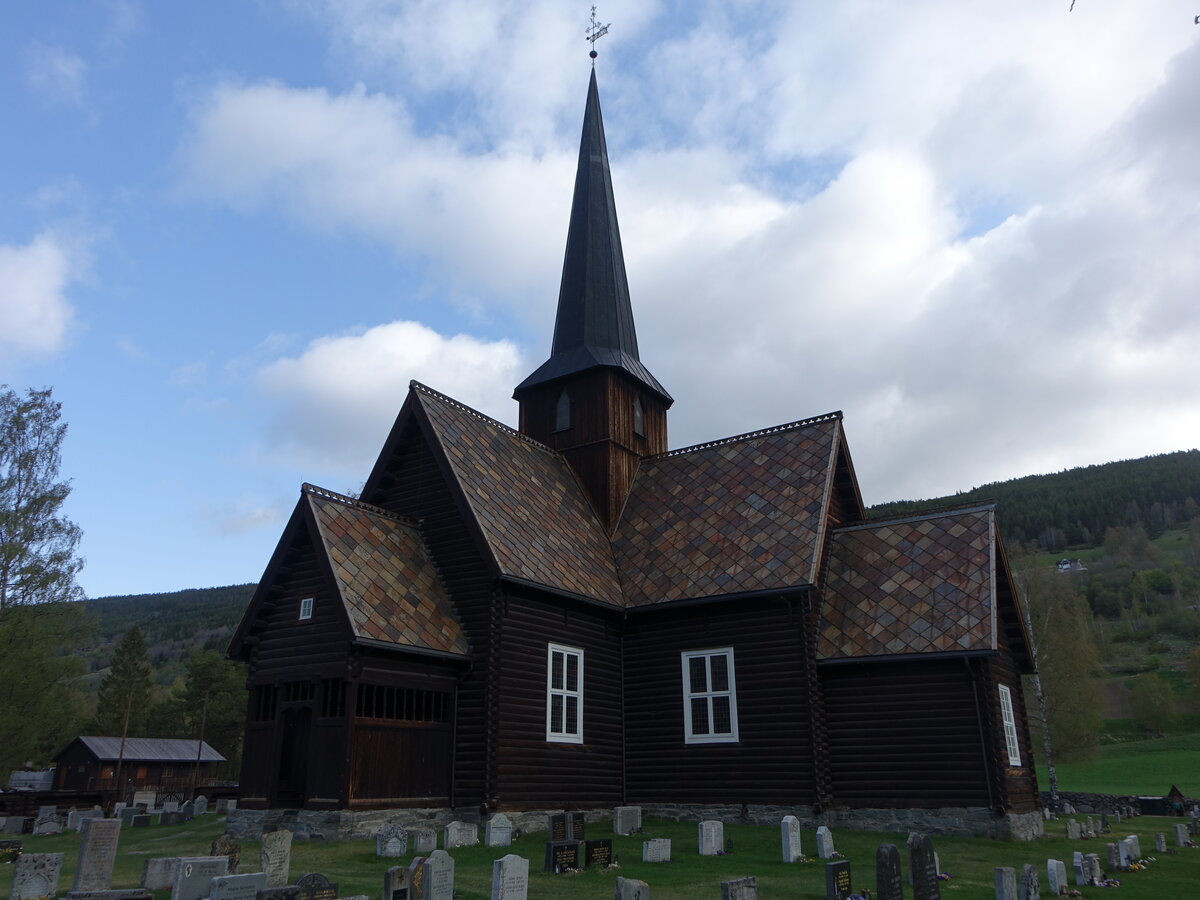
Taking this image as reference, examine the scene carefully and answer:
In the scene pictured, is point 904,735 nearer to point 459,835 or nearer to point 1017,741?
point 1017,741

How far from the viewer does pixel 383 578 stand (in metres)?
18.6

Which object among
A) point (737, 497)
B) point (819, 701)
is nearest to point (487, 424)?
point (737, 497)

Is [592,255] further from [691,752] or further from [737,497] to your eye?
[691,752]

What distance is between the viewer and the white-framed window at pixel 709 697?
20.5m

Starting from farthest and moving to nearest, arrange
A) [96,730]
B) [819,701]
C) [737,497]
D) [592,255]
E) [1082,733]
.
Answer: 1. [96,730]
2. [1082,733]
3. [592,255]
4. [737,497]
5. [819,701]

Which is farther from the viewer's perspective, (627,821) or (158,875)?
(627,821)

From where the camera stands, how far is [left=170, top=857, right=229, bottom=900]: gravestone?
9.99 metres

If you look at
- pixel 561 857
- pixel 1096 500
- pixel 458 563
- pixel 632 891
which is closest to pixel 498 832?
pixel 561 857

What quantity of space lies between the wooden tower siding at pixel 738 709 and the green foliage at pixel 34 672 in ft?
71.2

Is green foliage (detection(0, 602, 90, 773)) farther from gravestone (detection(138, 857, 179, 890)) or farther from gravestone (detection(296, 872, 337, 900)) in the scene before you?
gravestone (detection(296, 872, 337, 900))

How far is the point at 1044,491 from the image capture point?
16050 centimetres

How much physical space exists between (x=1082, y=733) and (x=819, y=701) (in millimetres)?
23803

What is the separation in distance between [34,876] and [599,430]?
59.8ft

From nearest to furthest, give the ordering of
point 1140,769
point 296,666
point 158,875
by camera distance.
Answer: point 158,875 < point 296,666 < point 1140,769
